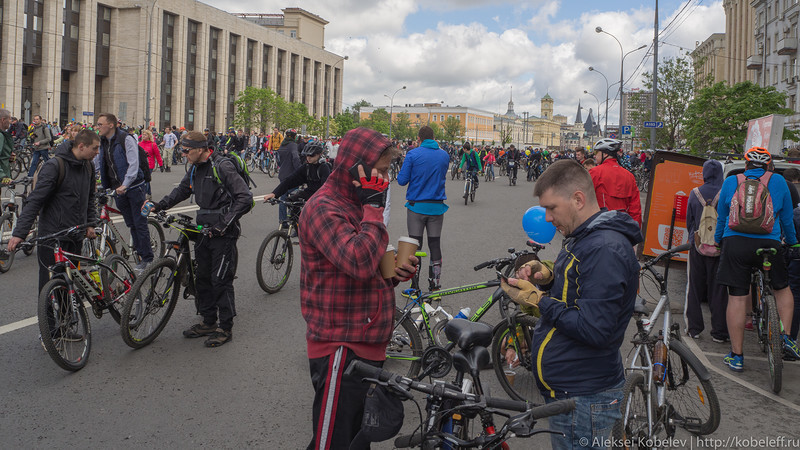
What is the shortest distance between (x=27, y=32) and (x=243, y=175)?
195 feet

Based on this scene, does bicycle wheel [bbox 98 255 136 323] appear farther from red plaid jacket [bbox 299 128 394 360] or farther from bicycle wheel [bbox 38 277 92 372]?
red plaid jacket [bbox 299 128 394 360]

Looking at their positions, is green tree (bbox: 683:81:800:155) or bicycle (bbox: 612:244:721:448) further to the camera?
green tree (bbox: 683:81:800:155)

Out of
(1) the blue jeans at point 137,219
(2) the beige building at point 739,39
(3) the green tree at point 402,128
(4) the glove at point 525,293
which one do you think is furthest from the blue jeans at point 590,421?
(3) the green tree at point 402,128

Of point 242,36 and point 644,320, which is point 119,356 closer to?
point 644,320

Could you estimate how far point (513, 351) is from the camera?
5.03 meters

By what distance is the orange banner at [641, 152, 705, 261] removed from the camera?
28.5 feet

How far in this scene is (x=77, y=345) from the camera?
545 cm

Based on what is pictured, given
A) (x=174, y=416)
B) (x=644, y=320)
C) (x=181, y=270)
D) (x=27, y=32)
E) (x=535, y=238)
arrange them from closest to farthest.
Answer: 1. (x=644, y=320)
2. (x=174, y=416)
3. (x=535, y=238)
4. (x=181, y=270)
5. (x=27, y=32)

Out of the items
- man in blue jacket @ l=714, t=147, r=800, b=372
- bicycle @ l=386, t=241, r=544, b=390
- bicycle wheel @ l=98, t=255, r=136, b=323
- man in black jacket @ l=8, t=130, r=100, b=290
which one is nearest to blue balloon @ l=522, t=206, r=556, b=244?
bicycle @ l=386, t=241, r=544, b=390

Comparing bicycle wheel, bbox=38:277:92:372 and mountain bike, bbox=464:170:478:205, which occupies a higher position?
mountain bike, bbox=464:170:478:205

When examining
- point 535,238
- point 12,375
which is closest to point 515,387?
point 535,238

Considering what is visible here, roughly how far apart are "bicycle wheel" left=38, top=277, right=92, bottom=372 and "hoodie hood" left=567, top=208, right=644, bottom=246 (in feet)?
13.5

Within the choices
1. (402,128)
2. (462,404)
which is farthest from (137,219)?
(402,128)

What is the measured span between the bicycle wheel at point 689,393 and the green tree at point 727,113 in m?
22.1
